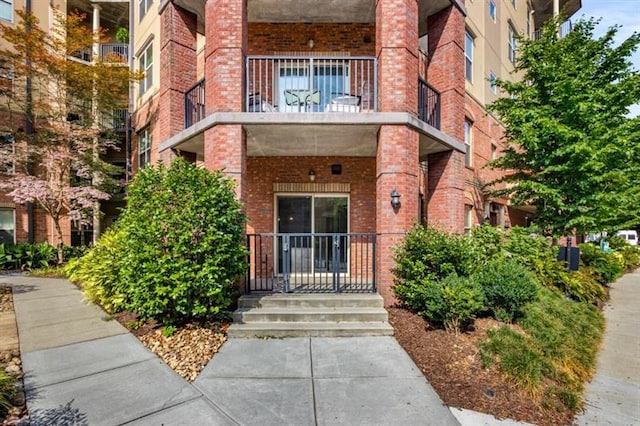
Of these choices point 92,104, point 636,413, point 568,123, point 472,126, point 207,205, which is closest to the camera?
point 636,413

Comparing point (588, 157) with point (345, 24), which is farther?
point (345, 24)

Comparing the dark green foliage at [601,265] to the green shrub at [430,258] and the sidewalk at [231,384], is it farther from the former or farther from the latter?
the sidewalk at [231,384]

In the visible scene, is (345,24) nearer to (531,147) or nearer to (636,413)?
(531,147)

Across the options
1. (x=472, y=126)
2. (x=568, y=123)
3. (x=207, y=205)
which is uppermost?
(x=472, y=126)

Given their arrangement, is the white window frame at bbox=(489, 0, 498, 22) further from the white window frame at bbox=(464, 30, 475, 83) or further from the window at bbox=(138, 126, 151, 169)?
the window at bbox=(138, 126, 151, 169)

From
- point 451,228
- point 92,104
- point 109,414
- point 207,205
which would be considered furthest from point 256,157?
point 92,104

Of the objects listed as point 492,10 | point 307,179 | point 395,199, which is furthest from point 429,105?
point 492,10

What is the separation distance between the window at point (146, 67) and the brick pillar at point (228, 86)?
6750 millimetres

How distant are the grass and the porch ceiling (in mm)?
4123

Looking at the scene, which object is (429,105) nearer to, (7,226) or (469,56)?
(469,56)

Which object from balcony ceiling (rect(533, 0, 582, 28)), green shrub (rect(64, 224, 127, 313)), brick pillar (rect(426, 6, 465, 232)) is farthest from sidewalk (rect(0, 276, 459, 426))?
balcony ceiling (rect(533, 0, 582, 28))

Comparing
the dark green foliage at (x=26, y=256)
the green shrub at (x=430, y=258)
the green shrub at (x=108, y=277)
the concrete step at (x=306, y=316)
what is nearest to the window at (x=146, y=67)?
the dark green foliage at (x=26, y=256)

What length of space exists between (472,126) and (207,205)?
10.3m

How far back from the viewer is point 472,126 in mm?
11625
